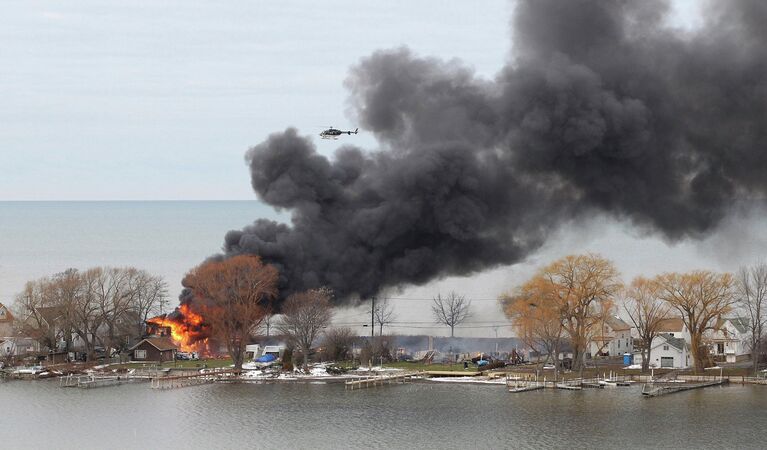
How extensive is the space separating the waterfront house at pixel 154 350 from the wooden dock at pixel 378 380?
1869 cm

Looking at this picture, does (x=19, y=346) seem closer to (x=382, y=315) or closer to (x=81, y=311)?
(x=81, y=311)

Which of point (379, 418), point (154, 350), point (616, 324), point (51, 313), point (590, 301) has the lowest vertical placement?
point (379, 418)

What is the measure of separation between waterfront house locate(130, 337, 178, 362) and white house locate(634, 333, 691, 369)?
34.9 m

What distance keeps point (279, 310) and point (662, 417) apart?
32.3 metres

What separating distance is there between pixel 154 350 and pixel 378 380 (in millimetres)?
20730

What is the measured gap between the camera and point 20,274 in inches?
6654

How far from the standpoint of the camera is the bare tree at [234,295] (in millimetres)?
72000

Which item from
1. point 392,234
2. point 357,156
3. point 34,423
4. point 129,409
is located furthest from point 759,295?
point 34,423

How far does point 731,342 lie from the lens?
8144 cm

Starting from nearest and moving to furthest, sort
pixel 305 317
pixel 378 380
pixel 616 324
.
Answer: pixel 378 380, pixel 305 317, pixel 616 324

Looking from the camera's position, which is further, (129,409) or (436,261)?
(436,261)

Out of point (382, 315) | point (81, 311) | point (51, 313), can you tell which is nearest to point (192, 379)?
point (81, 311)

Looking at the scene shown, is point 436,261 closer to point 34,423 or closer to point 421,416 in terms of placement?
point 421,416

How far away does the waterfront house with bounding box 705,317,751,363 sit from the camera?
8000cm
